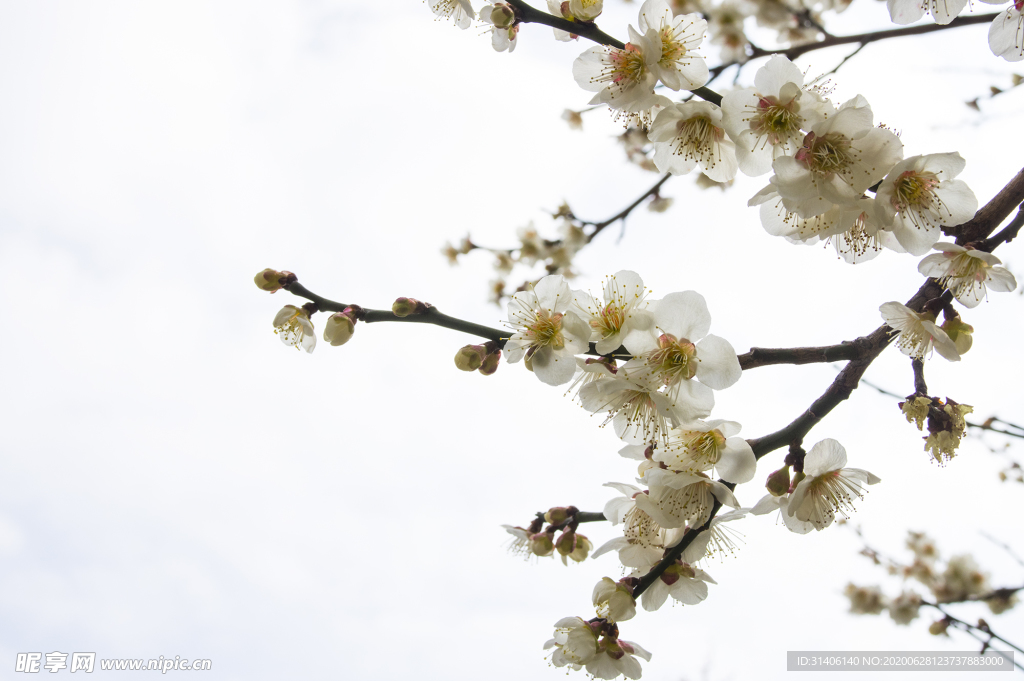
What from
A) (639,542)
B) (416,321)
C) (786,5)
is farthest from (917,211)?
(786,5)

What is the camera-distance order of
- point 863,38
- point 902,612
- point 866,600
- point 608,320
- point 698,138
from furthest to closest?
point 866,600 < point 902,612 < point 863,38 < point 698,138 < point 608,320

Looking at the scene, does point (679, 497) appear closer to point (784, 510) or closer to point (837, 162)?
point (784, 510)

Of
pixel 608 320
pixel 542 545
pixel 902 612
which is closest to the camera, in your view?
pixel 608 320

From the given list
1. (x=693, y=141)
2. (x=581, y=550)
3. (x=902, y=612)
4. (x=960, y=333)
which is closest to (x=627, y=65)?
(x=693, y=141)

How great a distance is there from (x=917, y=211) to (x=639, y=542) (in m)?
0.90

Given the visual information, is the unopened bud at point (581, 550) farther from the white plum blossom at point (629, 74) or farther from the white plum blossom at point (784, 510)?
the white plum blossom at point (629, 74)

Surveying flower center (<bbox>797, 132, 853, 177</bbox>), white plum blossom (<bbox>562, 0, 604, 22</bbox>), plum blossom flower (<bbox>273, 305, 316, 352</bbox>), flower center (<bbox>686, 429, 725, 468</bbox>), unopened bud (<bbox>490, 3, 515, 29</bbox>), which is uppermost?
unopened bud (<bbox>490, 3, 515, 29</bbox>)

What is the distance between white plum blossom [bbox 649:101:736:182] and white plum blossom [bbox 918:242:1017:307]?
462 mm

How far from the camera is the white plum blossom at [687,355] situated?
110cm

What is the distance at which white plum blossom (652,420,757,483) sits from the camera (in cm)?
114

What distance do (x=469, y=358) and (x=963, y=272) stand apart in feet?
3.38

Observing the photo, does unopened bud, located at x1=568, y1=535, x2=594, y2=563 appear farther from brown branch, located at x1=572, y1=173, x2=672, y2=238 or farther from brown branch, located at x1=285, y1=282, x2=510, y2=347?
brown branch, located at x1=572, y1=173, x2=672, y2=238

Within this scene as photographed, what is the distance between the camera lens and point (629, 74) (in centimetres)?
121

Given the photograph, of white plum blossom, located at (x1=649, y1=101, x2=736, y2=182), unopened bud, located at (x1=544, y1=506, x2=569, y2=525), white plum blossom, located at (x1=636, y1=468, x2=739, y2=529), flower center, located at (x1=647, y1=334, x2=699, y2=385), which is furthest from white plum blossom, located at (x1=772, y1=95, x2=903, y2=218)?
unopened bud, located at (x1=544, y1=506, x2=569, y2=525)
